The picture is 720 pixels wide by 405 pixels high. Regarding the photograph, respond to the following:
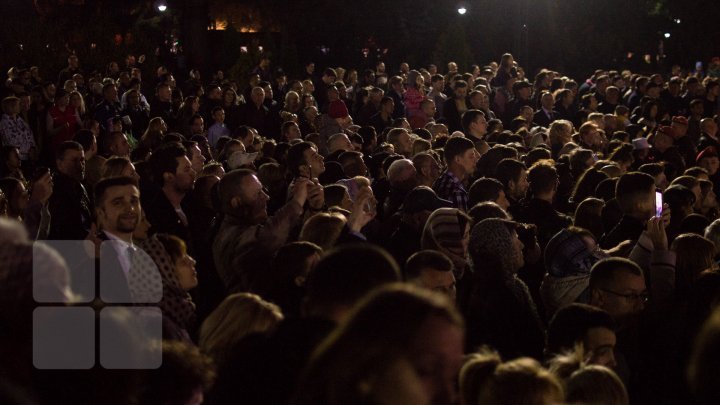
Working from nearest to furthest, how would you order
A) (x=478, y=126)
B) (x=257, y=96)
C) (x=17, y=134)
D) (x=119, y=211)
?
(x=119, y=211) < (x=478, y=126) < (x=17, y=134) < (x=257, y=96)

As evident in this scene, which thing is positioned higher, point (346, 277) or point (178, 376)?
point (346, 277)


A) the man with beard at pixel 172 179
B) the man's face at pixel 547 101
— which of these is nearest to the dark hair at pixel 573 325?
the man with beard at pixel 172 179

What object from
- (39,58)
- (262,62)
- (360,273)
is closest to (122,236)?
(360,273)

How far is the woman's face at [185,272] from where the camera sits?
209 inches

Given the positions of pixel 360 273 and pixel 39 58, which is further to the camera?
pixel 39 58

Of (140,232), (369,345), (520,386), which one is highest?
(369,345)

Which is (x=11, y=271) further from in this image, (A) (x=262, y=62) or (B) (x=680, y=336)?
(A) (x=262, y=62)

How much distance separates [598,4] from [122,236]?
3583 cm

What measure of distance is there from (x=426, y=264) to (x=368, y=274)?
1684 millimetres

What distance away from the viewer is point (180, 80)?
2845cm

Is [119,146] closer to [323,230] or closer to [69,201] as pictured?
[69,201]

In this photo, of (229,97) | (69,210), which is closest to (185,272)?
(69,210)

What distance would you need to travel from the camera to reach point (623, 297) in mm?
5320

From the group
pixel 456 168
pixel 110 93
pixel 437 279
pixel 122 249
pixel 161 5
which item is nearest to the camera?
pixel 437 279
